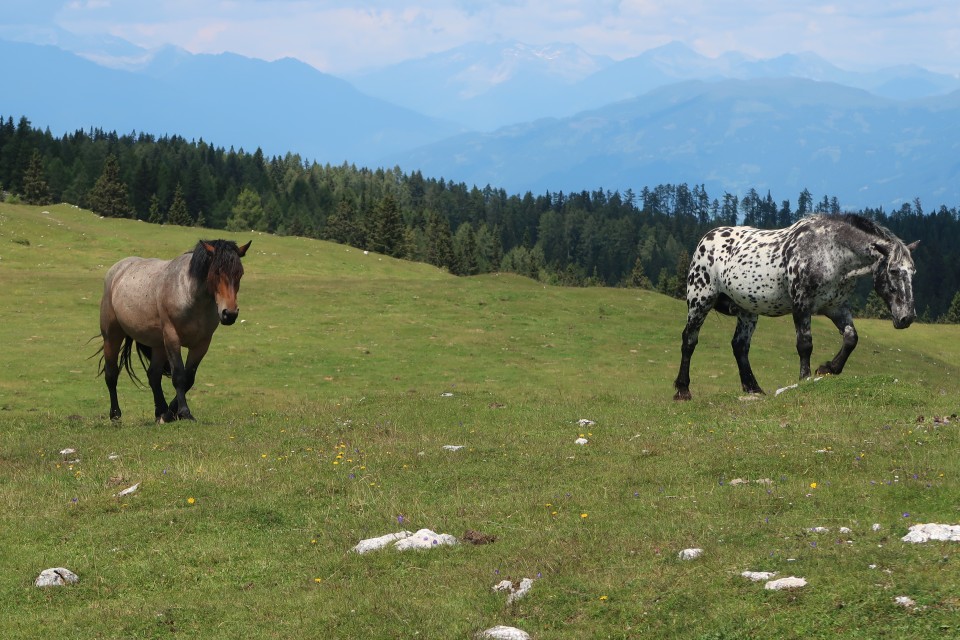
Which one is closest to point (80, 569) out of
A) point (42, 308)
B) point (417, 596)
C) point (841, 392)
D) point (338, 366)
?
point (417, 596)

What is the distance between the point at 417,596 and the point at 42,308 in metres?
36.5

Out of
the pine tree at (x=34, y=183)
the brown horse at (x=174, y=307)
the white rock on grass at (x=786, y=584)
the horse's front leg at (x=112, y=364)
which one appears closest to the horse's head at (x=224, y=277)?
the brown horse at (x=174, y=307)

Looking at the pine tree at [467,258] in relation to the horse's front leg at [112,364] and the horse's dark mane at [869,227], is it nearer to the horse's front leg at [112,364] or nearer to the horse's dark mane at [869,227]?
the horse's front leg at [112,364]

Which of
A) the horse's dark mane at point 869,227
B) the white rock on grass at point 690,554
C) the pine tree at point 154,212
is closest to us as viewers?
the white rock on grass at point 690,554

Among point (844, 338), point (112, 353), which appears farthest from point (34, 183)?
point (844, 338)

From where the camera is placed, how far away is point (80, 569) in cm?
968

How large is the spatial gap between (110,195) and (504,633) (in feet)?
409

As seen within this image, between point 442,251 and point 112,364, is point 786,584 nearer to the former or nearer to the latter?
point 112,364

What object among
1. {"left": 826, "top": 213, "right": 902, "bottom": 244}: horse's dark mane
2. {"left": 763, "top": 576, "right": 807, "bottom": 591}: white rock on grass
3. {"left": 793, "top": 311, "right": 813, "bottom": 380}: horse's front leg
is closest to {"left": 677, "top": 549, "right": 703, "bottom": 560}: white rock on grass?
{"left": 763, "top": 576, "right": 807, "bottom": 591}: white rock on grass

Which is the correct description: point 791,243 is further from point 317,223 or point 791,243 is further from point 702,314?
point 317,223

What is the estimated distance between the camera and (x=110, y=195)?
120 meters

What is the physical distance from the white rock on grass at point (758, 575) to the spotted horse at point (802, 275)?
10970 mm

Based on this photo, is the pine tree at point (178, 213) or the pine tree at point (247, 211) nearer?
the pine tree at point (178, 213)

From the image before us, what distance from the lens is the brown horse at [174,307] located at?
1742cm
